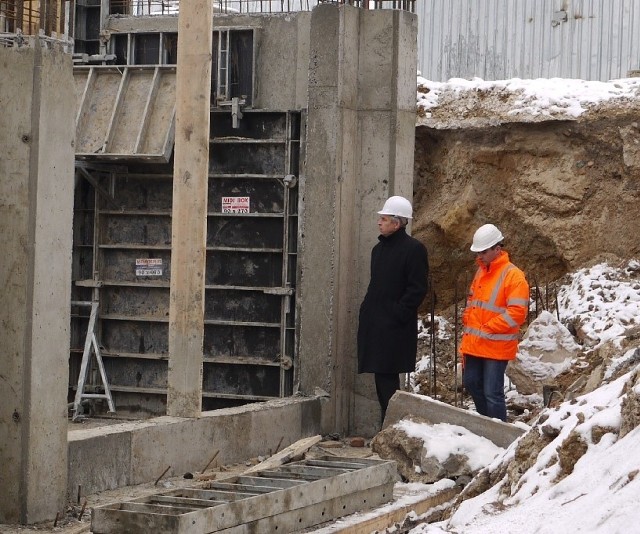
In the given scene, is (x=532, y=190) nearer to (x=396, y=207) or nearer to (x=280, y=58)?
(x=280, y=58)

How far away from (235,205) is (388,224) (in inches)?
107

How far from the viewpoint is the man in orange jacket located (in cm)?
1076

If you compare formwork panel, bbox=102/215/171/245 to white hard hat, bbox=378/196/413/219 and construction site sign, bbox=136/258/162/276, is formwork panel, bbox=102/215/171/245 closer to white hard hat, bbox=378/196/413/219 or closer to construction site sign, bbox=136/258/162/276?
construction site sign, bbox=136/258/162/276

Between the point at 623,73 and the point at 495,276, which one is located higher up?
the point at 623,73

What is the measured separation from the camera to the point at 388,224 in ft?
38.8

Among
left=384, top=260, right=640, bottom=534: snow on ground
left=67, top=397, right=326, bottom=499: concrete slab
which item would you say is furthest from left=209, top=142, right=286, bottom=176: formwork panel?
left=384, top=260, right=640, bottom=534: snow on ground

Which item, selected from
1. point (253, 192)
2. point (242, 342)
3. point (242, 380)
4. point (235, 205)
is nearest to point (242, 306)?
point (242, 342)

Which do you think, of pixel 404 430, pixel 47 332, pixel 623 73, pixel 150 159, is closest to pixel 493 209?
pixel 623 73

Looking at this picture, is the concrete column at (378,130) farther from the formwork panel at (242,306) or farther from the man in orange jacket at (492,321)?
the man in orange jacket at (492,321)

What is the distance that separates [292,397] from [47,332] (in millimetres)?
4605

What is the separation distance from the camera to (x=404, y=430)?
1029 centimetres

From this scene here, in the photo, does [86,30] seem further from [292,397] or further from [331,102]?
[292,397]

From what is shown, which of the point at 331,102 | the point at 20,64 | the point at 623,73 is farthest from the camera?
the point at 623,73

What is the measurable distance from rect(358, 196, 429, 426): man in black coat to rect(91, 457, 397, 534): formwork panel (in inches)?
93.2
